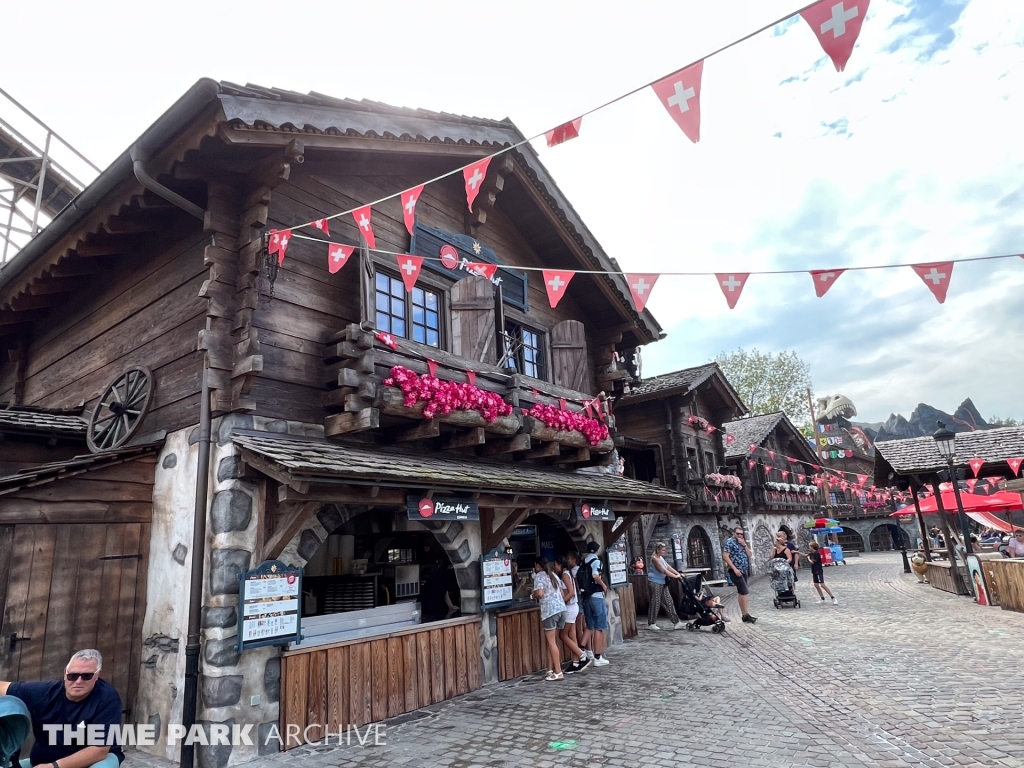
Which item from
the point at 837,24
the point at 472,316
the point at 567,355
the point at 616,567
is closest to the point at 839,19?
the point at 837,24

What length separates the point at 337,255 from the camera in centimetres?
748

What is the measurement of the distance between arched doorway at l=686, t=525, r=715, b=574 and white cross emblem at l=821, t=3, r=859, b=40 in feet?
69.6

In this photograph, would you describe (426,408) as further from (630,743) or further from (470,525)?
(630,743)

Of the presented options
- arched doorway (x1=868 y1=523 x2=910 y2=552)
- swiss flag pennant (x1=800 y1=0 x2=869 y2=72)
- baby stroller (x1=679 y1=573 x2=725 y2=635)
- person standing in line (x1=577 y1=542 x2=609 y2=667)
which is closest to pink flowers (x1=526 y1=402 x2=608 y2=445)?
person standing in line (x1=577 y1=542 x2=609 y2=667)

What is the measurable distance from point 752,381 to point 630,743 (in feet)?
140

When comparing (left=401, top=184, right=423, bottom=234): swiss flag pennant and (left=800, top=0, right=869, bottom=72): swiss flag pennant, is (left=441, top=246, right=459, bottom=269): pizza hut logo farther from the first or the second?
(left=800, top=0, right=869, bottom=72): swiss flag pennant

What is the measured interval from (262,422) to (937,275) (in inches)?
292

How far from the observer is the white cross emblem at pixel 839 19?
13.1 feet

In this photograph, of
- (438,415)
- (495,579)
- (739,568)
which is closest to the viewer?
(438,415)

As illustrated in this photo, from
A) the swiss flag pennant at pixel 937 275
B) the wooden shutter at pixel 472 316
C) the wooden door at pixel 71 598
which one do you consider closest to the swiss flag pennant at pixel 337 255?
the wooden shutter at pixel 472 316

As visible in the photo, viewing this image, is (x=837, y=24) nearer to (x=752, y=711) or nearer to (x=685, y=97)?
(x=685, y=97)

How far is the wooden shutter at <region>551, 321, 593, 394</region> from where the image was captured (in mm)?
11391

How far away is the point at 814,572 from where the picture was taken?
16672 mm

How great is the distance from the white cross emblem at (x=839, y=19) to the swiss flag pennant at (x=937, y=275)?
11.9 ft
